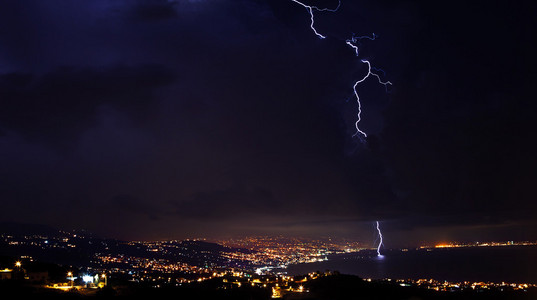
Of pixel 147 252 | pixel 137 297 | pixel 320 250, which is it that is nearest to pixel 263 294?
pixel 137 297

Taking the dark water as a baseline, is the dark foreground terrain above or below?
above

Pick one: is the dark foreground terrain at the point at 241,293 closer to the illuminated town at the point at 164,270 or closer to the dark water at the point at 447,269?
the illuminated town at the point at 164,270

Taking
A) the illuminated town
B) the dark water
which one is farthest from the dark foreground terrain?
the dark water

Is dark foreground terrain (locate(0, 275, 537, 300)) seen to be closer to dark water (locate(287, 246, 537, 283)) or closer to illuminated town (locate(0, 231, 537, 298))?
illuminated town (locate(0, 231, 537, 298))

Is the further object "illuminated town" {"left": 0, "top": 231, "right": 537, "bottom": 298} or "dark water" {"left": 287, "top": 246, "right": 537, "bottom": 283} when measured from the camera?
"dark water" {"left": 287, "top": 246, "right": 537, "bottom": 283}

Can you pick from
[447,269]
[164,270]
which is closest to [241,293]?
[164,270]

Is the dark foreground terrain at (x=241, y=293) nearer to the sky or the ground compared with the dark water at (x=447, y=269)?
nearer to the sky

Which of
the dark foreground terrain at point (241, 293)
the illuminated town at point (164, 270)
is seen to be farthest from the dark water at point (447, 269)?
the dark foreground terrain at point (241, 293)

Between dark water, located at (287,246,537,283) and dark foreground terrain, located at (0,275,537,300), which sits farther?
dark water, located at (287,246,537,283)

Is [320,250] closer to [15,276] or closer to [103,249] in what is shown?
[103,249]

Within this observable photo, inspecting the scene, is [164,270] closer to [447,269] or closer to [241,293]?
[241,293]

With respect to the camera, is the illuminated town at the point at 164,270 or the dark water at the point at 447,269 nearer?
the illuminated town at the point at 164,270
